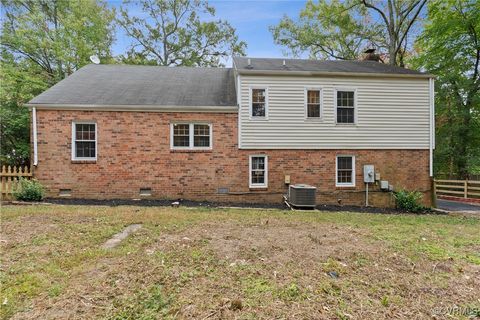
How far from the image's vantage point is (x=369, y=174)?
11.1 metres

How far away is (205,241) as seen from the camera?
4805 mm

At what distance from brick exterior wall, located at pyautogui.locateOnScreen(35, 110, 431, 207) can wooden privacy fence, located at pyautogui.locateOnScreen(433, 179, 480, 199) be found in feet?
24.4

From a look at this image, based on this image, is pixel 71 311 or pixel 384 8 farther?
pixel 384 8

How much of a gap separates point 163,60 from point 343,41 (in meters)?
15.7

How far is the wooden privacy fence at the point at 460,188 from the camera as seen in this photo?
15109 millimetres

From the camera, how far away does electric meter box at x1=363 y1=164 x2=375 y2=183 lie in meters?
11.1

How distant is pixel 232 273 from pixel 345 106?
986 centimetres

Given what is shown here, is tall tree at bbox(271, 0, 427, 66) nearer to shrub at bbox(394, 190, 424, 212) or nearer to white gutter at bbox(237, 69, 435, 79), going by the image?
white gutter at bbox(237, 69, 435, 79)

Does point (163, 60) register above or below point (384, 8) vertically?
below

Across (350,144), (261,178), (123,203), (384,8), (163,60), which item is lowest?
(123,203)

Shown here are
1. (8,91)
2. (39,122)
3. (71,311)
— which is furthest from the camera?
(8,91)

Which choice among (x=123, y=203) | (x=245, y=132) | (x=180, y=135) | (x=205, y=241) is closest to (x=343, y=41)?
(x=245, y=132)

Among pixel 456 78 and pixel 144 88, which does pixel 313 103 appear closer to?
pixel 144 88

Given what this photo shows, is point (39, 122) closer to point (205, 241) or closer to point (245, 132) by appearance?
point (245, 132)
